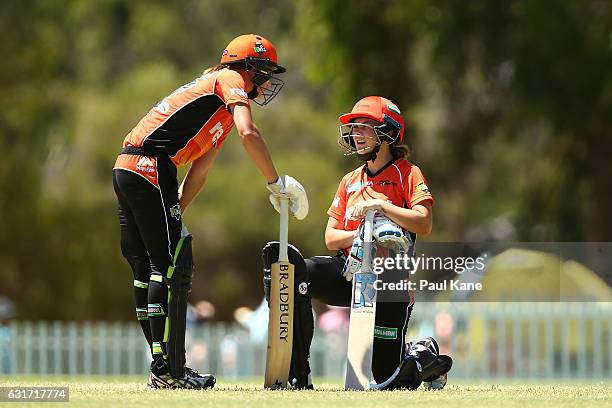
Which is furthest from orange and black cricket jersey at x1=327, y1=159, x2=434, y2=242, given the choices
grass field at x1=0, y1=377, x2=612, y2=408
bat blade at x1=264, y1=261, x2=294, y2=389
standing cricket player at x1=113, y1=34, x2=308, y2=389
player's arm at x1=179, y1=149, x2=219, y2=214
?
grass field at x1=0, y1=377, x2=612, y2=408

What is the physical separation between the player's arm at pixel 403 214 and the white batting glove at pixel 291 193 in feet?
0.95

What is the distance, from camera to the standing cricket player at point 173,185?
7.06 m

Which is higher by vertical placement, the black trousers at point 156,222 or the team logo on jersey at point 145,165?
the team logo on jersey at point 145,165

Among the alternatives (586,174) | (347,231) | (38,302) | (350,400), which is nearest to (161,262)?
(347,231)

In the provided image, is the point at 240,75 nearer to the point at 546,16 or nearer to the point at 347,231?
the point at 347,231

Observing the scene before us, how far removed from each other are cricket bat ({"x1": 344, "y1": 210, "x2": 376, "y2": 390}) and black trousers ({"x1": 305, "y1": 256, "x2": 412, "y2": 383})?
167 mm

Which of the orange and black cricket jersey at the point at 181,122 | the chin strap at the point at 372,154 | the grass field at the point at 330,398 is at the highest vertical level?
the orange and black cricket jersey at the point at 181,122

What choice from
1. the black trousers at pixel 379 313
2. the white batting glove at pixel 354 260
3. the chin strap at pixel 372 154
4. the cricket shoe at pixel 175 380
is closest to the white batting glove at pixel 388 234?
the white batting glove at pixel 354 260

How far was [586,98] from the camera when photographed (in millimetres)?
17750

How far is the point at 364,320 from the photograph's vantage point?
6965 mm

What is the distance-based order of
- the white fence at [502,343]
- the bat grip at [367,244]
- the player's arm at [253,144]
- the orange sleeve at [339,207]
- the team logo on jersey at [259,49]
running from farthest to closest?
the white fence at [502,343] → the orange sleeve at [339,207] → the team logo on jersey at [259,49] → the bat grip at [367,244] → the player's arm at [253,144]

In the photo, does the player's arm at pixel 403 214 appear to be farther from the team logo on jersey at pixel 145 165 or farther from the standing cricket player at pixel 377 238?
the team logo on jersey at pixel 145 165

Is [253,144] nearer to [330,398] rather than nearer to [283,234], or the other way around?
[283,234]

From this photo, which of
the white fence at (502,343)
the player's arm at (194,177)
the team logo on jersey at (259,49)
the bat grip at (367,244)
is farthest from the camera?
the white fence at (502,343)
